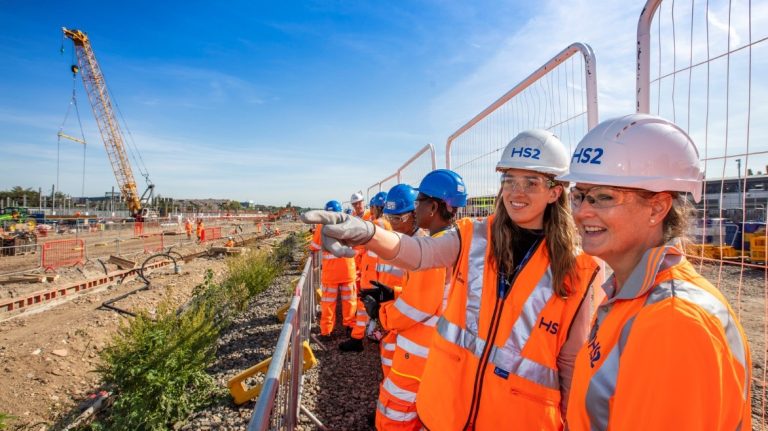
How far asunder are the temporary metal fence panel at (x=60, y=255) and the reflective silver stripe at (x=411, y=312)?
1761 centimetres

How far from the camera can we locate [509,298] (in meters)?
1.69

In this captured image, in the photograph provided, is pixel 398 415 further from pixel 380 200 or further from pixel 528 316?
pixel 380 200

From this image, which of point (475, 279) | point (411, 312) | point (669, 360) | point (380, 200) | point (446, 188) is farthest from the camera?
point (380, 200)

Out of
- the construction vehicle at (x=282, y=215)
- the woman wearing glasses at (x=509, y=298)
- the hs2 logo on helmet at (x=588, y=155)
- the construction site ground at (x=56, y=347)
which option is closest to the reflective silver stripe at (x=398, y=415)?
the woman wearing glasses at (x=509, y=298)

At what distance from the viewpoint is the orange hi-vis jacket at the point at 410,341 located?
2.62 metres

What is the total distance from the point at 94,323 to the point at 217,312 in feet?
9.66

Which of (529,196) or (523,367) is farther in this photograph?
(529,196)

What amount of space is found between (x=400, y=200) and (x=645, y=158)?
3088 millimetres

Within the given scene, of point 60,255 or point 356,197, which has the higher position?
point 356,197

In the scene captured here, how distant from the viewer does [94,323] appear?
8586mm

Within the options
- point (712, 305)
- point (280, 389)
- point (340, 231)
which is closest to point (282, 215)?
point (280, 389)

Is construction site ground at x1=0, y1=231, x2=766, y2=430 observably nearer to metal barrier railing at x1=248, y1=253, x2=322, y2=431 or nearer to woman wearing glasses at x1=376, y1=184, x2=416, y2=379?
metal barrier railing at x1=248, y1=253, x2=322, y2=431

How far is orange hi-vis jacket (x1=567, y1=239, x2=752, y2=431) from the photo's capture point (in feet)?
2.53

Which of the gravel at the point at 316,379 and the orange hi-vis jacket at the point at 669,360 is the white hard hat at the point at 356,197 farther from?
the orange hi-vis jacket at the point at 669,360
